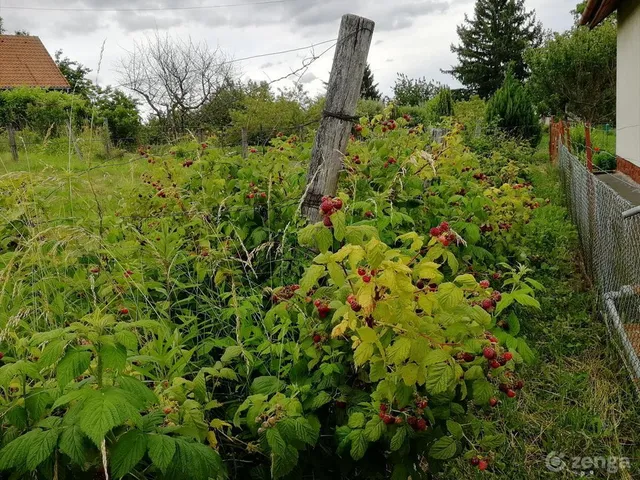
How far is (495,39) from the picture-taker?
43.2 m

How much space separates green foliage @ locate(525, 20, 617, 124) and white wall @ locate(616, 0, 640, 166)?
11.1 m

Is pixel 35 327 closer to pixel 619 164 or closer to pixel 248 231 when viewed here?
pixel 248 231

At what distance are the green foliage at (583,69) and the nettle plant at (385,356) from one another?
21.9 m

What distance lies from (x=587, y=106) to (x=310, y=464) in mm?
22959

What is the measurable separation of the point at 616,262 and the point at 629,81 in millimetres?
7236

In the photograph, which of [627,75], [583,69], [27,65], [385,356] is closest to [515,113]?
[583,69]

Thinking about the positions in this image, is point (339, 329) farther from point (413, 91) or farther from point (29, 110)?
point (413, 91)

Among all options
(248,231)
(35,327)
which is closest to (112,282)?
(35,327)

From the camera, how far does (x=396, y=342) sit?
147 cm

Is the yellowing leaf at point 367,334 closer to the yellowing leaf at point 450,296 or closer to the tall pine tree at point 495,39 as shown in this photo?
the yellowing leaf at point 450,296

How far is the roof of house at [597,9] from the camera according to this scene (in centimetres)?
985

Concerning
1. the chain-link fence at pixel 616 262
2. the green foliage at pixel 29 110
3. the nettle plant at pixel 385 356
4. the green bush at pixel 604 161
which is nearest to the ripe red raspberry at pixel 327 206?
the nettle plant at pixel 385 356

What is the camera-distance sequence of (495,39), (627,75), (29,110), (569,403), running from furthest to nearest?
(495,39) < (29,110) < (627,75) < (569,403)

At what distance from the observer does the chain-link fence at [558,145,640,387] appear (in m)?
3.42
